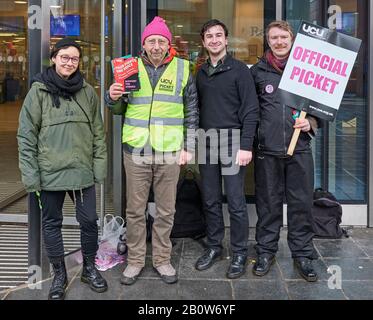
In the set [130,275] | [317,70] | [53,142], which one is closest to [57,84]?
[53,142]

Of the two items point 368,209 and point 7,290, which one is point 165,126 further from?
point 368,209

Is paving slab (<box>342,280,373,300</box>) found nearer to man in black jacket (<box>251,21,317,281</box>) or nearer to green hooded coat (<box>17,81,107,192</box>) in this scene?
man in black jacket (<box>251,21,317,281</box>)

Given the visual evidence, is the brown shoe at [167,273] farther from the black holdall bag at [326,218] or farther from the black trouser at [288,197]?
the black holdall bag at [326,218]

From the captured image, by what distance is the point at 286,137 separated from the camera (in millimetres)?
4211

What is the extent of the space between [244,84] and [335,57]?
72cm

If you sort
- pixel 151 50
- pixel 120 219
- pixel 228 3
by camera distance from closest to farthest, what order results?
pixel 151 50 → pixel 120 219 → pixel 228 3

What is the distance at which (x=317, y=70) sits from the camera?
13.6ft

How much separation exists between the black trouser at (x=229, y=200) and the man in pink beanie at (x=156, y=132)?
13.1 inches

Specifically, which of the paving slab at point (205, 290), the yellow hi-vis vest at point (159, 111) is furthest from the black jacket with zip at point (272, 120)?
the paving slab at point (205, 290)

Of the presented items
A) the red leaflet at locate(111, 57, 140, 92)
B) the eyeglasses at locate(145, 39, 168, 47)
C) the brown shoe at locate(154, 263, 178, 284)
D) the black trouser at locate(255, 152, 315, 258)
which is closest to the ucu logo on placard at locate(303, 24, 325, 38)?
the black trouser at locate(255, 152, 315, 258)

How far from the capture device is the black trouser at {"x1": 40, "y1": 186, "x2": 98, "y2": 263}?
12.6ft

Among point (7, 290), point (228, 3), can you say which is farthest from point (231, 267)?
point (228, 3)

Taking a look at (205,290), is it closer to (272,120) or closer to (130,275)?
(130,275)

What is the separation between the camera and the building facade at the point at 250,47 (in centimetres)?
521
